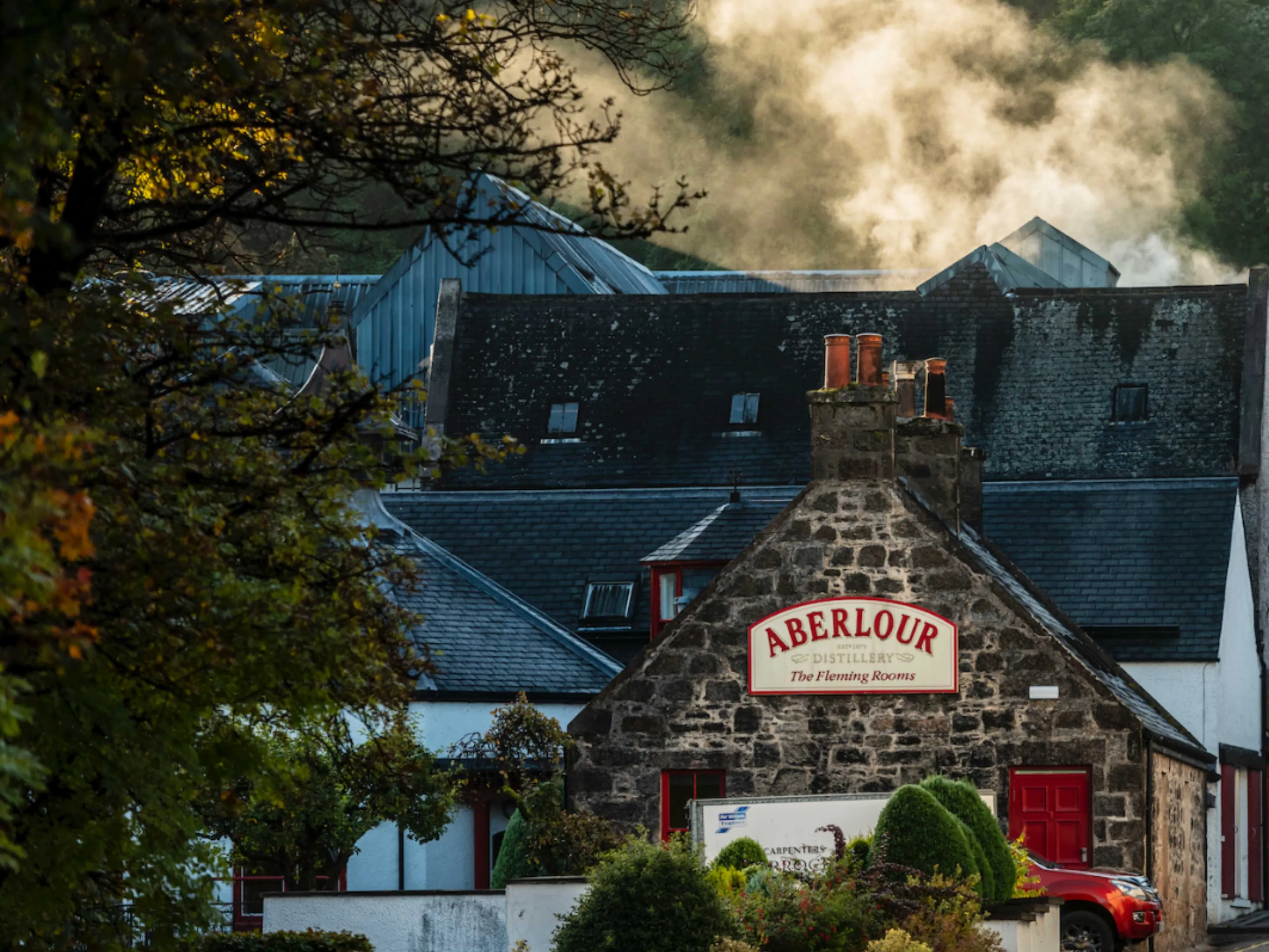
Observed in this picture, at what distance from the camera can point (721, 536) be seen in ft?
105

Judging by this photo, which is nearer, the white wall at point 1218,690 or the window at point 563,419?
the white wall at point 1218,690

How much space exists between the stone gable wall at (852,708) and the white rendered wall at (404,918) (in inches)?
177

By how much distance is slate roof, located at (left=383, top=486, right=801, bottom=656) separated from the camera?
37.5 m

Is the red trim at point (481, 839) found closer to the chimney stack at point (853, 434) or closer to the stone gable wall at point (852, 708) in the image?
the stone gable wall at point (852, 708)

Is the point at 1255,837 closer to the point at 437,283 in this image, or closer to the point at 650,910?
the point at 437,283

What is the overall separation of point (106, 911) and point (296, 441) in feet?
9.31

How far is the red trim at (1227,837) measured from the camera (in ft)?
122

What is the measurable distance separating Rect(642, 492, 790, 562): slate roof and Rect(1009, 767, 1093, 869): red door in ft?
19.0

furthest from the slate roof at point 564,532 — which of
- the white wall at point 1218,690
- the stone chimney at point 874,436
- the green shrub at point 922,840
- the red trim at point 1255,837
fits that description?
the green shrub at point 922,840

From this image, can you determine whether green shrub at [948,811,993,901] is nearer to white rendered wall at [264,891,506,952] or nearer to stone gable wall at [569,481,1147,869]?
white rendered wall at [264,891,506,952]

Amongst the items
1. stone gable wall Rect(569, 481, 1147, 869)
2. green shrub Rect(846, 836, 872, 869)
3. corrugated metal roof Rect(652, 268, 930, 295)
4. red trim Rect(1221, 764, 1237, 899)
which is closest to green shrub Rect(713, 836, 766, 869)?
green shrub Rect(846, 836, 872, 869)

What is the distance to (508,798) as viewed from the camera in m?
31.4

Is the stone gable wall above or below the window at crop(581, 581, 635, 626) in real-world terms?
below

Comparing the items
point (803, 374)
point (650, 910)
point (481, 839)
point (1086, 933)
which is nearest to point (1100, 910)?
point (1086, 933)
